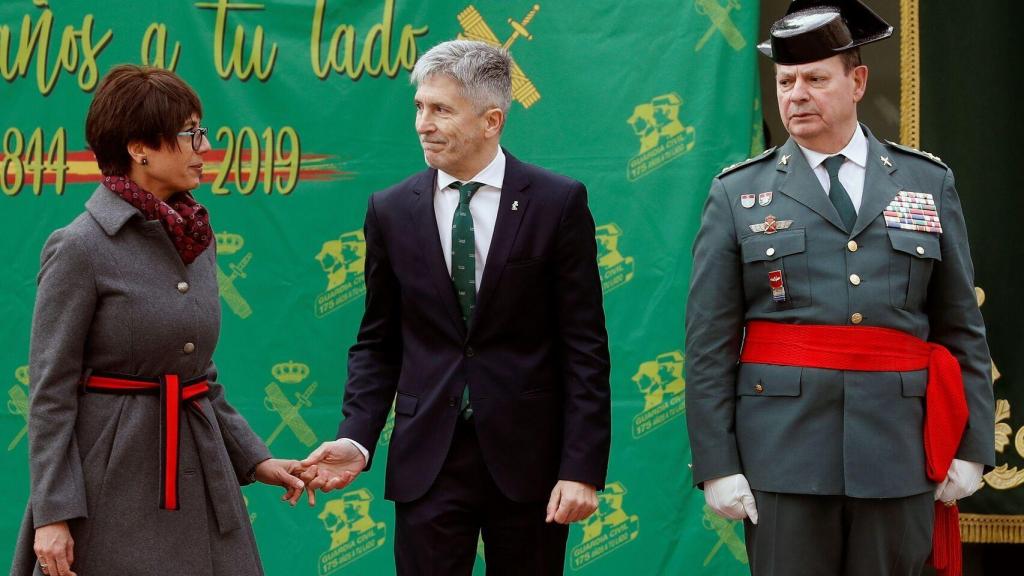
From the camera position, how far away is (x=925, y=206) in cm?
295

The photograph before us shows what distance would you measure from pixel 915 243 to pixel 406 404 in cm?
117

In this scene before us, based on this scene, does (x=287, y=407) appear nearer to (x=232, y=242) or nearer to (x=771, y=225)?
(x=232, y=242)

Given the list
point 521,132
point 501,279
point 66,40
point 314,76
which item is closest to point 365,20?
point 314,76

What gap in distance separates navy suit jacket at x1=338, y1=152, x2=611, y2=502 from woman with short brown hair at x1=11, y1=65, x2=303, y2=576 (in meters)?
0.43

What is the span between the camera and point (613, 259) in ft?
14.0

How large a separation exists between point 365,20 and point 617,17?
0.79m

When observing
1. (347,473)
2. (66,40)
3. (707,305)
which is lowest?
(347,473)

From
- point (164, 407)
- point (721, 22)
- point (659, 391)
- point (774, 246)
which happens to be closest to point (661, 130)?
point (721, 22)

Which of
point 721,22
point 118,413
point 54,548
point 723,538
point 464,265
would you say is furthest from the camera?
point 723,538

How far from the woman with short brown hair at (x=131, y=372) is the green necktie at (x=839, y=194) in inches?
53.9

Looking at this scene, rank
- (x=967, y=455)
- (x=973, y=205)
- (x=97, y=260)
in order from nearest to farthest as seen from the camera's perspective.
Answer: (x=97, y=260)
(x=967, y=455)
(x=973, y=205)

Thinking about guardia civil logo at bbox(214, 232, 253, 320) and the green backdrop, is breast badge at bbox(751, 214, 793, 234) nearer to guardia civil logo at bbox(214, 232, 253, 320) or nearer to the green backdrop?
the green backdrop

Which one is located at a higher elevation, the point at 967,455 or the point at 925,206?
the point at 925,206

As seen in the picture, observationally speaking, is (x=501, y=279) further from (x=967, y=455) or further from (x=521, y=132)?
(x=521, y=132)
